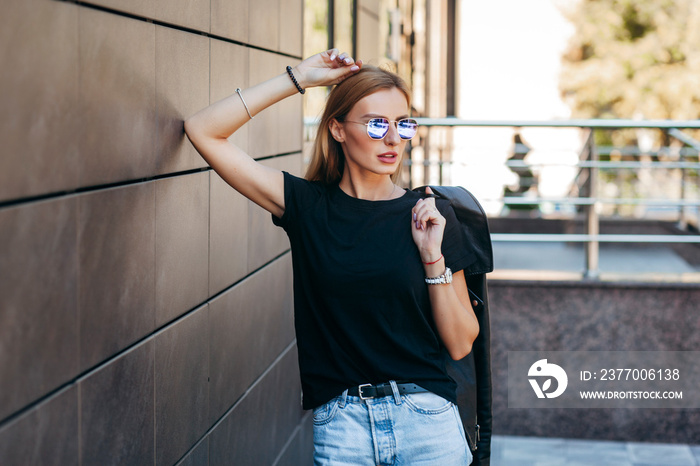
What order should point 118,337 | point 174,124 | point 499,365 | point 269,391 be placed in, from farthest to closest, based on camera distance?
point 499,365
point 269,391
point 174,124
point 118,337

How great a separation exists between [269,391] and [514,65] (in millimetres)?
19753

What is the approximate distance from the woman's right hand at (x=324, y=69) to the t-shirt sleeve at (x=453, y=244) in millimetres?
501

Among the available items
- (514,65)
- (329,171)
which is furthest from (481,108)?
(329,171)

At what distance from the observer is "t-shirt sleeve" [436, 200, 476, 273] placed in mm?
2641

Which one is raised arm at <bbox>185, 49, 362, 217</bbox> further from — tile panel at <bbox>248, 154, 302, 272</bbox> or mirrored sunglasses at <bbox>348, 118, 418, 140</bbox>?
tile panel at <bbox>248, 154, 302, 272</bbox>

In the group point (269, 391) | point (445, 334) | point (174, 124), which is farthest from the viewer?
point (269, 391)

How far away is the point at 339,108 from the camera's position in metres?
2.80

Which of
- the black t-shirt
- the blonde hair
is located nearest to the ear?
the blonde hair

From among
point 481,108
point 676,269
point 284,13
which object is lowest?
point 676,269

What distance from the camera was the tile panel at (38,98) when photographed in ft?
5.77

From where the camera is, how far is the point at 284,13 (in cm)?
463

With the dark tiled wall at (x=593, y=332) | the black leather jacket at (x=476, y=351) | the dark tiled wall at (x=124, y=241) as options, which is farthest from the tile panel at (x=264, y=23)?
the dark tiled wall at (x=593, y=332)

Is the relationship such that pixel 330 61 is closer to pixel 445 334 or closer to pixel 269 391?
pixel 445 334

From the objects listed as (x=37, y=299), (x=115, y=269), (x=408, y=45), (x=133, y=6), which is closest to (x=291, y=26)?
(x=133, y=6)
